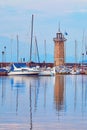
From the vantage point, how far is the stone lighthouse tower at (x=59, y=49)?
12850 centimetres

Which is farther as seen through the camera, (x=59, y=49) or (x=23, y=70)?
(x=59, y=49)

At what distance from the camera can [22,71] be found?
282 ft

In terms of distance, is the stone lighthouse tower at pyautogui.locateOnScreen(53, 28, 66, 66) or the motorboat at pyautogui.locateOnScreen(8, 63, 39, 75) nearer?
the motorboat at pyautogui.locateOnScreen(8, 63, 39, 75)

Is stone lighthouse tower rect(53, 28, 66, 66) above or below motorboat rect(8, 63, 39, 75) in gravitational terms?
above

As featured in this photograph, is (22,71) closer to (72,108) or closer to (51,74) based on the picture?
(51,74)

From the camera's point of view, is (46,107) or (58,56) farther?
(58,56)

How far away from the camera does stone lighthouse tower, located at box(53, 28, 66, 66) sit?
128 m

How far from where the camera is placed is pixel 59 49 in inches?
5128

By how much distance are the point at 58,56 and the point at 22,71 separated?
43.4 m

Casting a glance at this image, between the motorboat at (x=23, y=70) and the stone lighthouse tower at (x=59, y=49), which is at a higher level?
the stone lighthouse tower at (x=59, y=49)

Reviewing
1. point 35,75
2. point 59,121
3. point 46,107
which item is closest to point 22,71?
point 35,75

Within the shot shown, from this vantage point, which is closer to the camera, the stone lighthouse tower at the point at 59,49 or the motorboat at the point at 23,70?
the motorboat at the point at 23,70

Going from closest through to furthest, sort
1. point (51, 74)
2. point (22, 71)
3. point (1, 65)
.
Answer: point (22, 71)
point (51, 74)
point (1, 65)

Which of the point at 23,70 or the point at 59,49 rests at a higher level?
the point at 59,49
